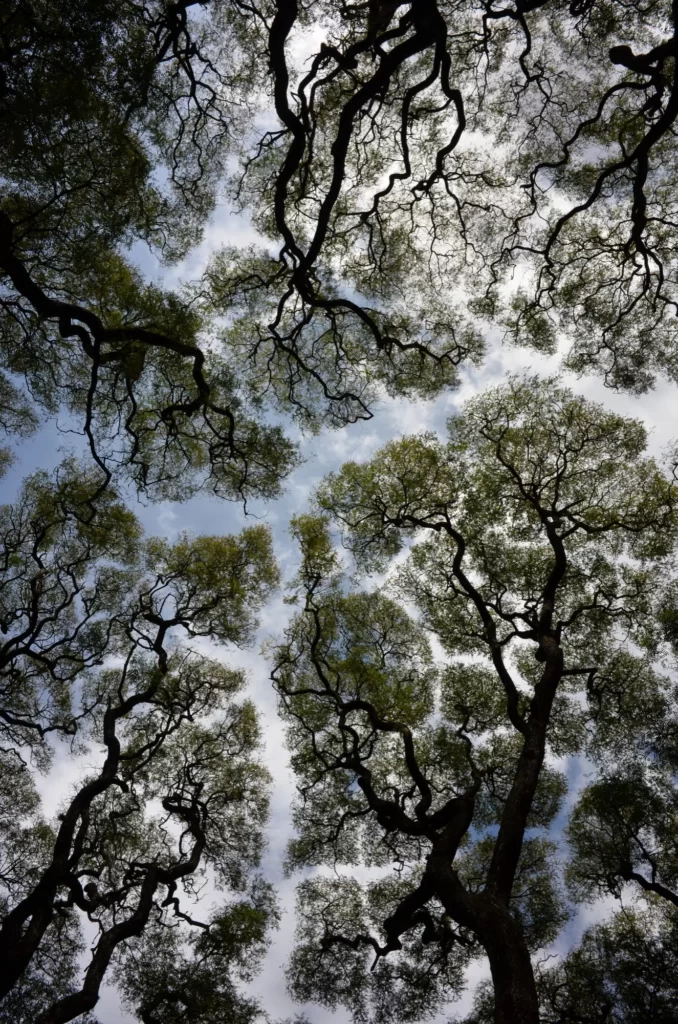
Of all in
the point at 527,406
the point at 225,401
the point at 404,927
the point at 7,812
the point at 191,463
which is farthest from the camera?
the point at 7,812

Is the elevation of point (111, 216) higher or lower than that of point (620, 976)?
higher

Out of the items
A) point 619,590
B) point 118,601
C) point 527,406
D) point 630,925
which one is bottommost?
point 630,925

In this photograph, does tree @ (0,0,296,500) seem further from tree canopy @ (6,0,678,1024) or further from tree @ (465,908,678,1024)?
tree @ (465,908,678,1024)

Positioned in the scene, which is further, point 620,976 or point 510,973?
point 620,976

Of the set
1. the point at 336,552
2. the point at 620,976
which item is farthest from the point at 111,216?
the point at 620,976

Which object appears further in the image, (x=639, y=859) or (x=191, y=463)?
(x=639, y=859)

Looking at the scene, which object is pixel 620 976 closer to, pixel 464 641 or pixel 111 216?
pixel 464 641

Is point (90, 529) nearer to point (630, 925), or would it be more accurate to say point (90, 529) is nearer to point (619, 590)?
point (619, 590)

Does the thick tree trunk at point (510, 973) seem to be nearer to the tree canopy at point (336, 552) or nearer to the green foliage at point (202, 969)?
the tree canopy at point (336, 552)

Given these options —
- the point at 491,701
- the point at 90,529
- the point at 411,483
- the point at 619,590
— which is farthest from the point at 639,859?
the point at 90,529

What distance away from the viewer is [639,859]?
14.9 meters

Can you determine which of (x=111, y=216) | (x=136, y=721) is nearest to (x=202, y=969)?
(x=136, y=721)

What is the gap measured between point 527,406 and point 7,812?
56.4 feet

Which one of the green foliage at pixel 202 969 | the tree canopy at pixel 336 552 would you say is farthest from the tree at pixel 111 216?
the green foliage at pixel 202 969
